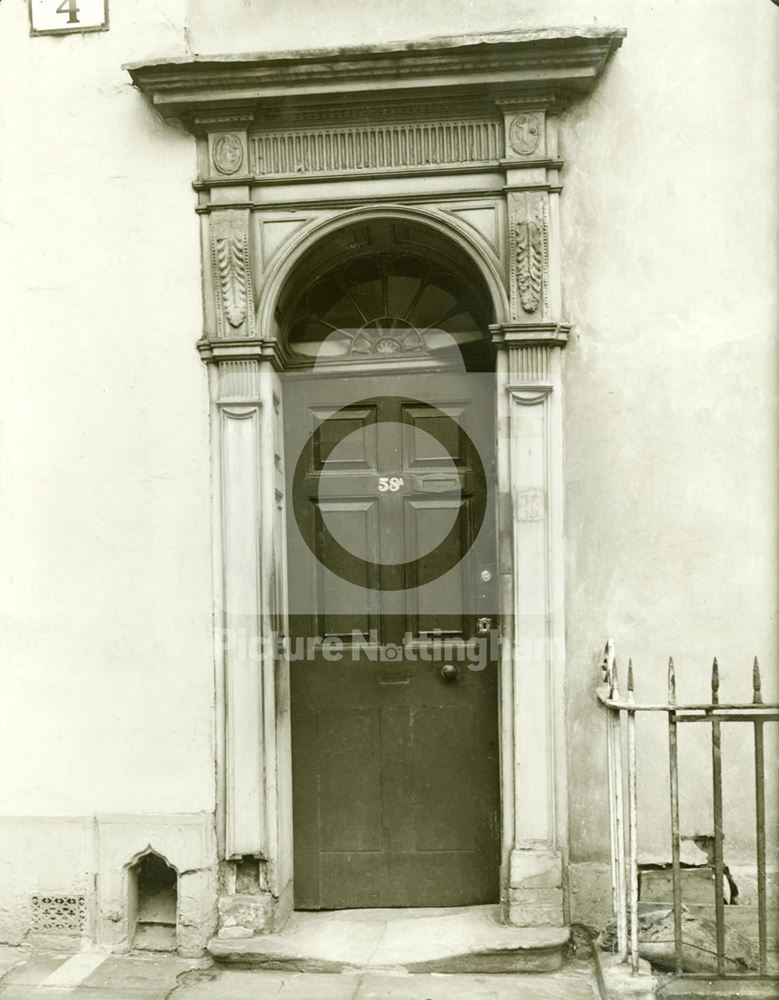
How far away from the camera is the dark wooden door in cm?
475

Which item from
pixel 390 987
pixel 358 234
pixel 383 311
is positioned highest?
pixel 358 234

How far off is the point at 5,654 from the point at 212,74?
2852mm

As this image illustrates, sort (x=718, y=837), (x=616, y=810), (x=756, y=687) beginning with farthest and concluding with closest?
(x=616, y=810) → (x=718, y=837) → (x=756, y=687)

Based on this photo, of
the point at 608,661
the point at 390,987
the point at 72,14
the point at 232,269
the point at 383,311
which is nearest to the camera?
the point at 390,987

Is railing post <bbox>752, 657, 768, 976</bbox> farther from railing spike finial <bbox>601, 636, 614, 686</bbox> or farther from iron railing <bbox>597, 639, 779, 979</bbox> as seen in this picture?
railing spike finial <bbox>601, 636, 614, 686</bbox>

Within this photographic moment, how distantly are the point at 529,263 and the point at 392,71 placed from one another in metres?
1.04

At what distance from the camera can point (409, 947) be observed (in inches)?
170

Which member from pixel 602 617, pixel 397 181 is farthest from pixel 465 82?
pixel 602 617

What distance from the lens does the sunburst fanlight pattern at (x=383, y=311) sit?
4.88 metres

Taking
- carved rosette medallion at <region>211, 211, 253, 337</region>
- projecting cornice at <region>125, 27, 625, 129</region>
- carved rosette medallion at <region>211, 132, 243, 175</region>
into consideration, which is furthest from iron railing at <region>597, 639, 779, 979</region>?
carved rosette medallion at <region>211, 132, 243, 175</region>

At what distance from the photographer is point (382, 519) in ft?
15.9

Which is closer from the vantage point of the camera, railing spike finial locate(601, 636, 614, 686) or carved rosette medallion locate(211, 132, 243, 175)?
railing spike finial locate(601, 636, 614, 686)

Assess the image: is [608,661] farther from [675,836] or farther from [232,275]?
[232,275]

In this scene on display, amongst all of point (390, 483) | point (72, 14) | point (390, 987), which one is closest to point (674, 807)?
point (390, 987)
